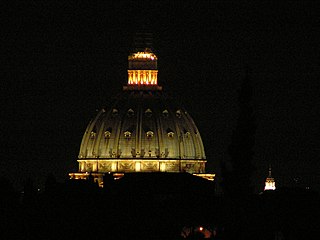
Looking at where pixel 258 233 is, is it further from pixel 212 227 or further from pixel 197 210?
pixel 197 210

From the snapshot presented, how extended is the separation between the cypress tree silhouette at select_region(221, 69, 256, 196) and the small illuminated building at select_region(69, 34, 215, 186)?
117 meters

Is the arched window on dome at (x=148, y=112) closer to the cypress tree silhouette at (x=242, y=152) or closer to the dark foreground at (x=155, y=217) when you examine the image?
the dark foreground at (x=155, y=217)

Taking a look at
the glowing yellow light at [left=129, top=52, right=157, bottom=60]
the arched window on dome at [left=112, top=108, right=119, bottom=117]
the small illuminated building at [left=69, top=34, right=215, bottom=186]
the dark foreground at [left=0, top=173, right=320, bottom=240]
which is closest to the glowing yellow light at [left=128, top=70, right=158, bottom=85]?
the small illuminated building at [left=69, top=34, right=215, bottom=186]

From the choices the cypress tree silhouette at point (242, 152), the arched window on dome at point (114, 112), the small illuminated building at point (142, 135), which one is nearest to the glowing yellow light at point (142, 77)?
the small illuminated building at point (142, 135)

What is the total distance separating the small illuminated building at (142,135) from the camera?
189250 mm

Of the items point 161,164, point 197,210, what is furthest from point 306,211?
point 161,164

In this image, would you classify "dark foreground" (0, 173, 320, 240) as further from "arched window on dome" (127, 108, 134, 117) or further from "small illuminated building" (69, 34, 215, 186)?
"arched window on dome" (127, 108, 134, 117)

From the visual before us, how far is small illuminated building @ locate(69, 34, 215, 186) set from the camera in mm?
189250

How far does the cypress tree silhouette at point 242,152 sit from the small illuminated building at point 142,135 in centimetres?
11731

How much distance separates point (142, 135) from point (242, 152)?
401 feet

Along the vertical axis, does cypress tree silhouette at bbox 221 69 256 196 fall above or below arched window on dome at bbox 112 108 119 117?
below

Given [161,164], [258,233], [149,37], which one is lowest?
[258,233]

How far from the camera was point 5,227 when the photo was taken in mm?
79188

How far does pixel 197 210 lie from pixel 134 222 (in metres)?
6.14
